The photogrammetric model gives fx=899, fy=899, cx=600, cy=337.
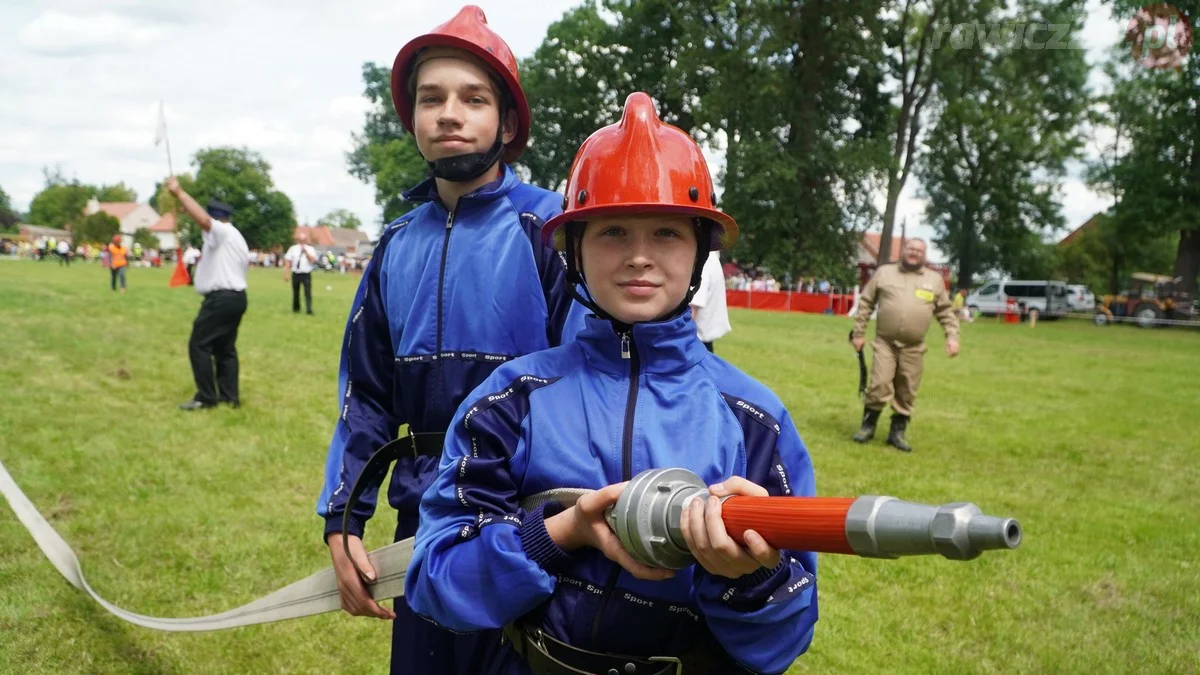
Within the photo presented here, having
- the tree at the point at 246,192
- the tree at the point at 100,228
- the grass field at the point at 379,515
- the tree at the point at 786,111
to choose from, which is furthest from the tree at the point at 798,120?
the tree at the point at 100,228

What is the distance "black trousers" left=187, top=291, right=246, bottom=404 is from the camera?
33.3ft

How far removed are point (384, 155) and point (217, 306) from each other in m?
61.2

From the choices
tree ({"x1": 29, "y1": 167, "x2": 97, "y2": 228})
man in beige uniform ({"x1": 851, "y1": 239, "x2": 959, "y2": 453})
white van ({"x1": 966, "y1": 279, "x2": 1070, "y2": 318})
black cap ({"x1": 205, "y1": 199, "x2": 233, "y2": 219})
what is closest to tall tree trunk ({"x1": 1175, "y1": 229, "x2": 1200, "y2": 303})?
white van ({"x1": 966, "y1": 279, "x2": 1070, "y2": 318})

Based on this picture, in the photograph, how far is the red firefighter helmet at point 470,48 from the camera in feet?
7.88

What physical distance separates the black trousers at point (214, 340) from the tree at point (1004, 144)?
1496 inches

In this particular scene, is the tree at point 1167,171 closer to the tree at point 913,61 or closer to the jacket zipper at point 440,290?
the tree at point 913,61

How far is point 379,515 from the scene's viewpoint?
6.75 m

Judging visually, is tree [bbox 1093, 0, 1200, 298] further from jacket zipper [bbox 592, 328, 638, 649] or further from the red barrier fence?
jacket zipper [bbox 592, 328, 638, 649]

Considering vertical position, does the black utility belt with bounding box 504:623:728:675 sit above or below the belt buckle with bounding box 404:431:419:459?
below

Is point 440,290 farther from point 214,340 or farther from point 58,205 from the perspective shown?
point 58,205

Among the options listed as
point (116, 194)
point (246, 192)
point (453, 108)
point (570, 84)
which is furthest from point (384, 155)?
point (116, 194)

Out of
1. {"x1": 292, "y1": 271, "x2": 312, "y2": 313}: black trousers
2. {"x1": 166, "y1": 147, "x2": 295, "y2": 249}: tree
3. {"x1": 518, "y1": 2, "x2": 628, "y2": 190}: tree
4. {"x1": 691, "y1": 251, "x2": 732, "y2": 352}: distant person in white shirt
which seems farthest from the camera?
{"x1": 166, "y1": 147, "x2": 295, "y2": 249}: tree

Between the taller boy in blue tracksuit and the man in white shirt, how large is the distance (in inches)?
316

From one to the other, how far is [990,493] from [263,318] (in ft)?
57.7
